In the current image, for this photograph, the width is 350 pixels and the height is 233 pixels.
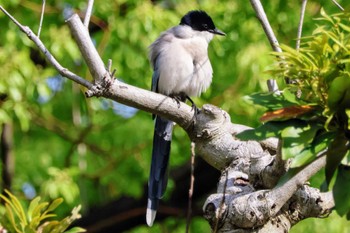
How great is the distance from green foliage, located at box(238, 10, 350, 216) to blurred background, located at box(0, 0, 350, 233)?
3.87 m

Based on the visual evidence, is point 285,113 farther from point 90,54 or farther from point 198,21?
point 198,21

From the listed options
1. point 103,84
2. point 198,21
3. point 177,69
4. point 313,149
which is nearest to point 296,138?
point 313,149

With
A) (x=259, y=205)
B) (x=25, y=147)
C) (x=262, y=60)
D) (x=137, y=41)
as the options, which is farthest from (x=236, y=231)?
(x=25, y=147)

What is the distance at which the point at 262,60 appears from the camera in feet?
21.4

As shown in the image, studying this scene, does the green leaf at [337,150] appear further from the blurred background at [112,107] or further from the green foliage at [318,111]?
the blurred background at [112,107]

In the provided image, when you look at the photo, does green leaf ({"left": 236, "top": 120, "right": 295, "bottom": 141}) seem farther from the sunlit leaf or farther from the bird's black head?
the bird's black head

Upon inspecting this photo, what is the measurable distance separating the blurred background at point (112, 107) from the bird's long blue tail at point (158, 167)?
1561 millimetres

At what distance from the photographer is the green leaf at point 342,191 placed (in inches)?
91.0

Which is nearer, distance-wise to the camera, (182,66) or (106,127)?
(182,66)

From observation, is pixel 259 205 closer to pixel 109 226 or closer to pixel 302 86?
pixel 302 86

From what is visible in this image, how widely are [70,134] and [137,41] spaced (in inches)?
47.8

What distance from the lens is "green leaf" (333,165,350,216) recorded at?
7.58 feet

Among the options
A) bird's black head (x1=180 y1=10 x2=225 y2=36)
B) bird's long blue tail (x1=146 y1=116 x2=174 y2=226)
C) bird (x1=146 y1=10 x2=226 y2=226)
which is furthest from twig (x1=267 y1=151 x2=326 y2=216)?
bird's black head (x1=180 y1=10 x2=225 y2=36)

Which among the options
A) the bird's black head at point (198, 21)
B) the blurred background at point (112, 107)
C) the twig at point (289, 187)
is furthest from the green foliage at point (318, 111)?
the blurred background at point (112, 107)
